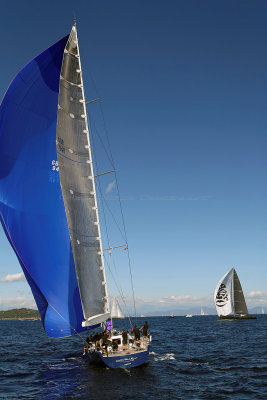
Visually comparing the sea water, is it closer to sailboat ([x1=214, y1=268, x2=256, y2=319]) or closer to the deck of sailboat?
the deck of sailboat

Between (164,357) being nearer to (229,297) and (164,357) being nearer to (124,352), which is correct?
(124,352)

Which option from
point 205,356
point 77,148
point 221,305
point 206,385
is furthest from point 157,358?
point 221,305

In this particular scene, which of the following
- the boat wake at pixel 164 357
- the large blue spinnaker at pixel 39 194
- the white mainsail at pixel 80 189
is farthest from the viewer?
the boat wake at pixel 164 357

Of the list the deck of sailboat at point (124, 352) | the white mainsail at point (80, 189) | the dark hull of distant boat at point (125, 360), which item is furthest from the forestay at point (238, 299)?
the white mainsail at point (80, 189)

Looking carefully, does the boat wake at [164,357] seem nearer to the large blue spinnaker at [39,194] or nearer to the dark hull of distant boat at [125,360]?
the dark hull of distant boat at [125,360]

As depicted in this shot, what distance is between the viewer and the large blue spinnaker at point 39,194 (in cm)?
2102

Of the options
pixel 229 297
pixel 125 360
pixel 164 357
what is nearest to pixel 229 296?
pixel 229 297

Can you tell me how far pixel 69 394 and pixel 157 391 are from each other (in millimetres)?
4000

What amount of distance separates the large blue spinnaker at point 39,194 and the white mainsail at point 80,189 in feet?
4.88

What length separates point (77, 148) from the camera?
70.6 ft


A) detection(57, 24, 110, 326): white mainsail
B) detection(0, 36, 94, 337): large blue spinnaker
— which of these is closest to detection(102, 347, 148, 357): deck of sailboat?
detection(57, 24, 110, 326): white mainsail

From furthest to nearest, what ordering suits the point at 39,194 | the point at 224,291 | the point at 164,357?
the point at 224,291
the point at 164,357
the point at 39,194

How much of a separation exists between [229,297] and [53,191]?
6029cm

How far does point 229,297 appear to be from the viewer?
73500mm
